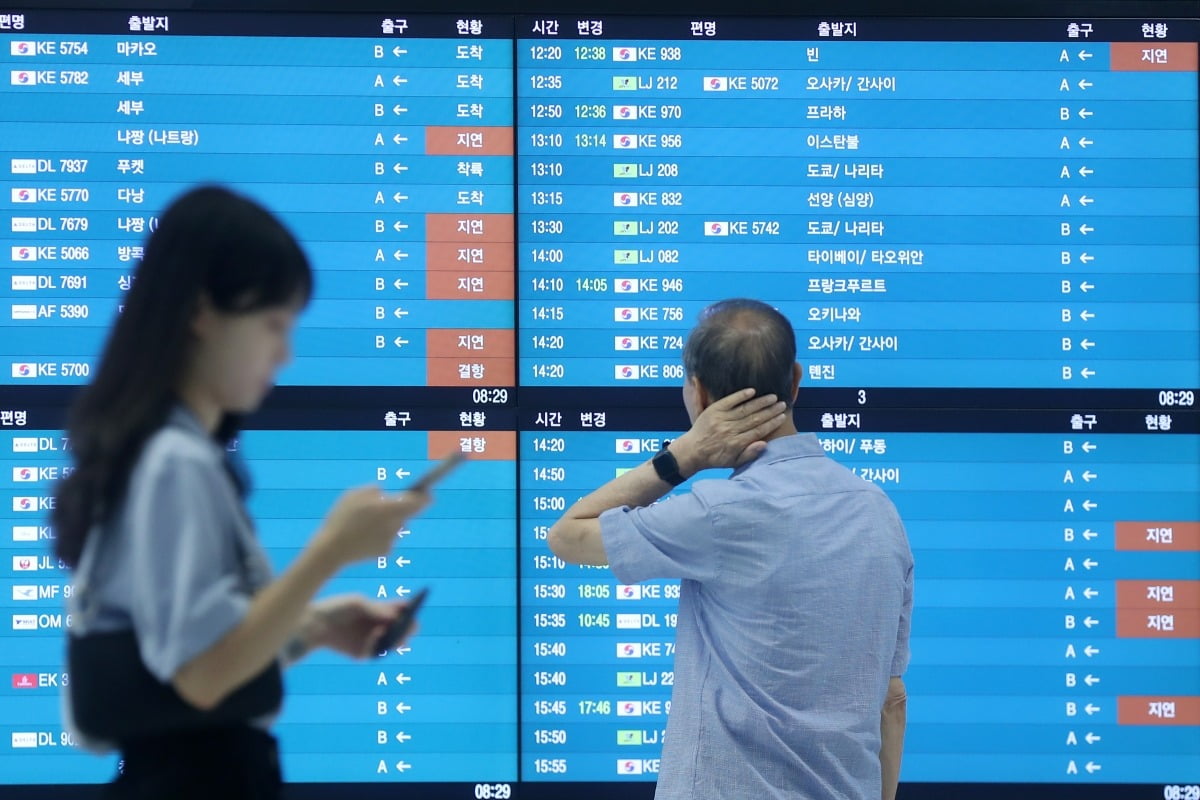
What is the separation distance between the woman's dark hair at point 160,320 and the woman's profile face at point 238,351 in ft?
0.04

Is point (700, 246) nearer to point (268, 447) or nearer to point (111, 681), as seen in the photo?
point (268, 447)

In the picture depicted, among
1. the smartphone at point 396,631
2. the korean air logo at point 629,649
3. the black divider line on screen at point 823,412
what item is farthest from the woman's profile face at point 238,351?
the korean air logo at point 629,649

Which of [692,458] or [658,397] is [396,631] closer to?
[692,458]

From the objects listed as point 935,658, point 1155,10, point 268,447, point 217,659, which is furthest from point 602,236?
point 217,659

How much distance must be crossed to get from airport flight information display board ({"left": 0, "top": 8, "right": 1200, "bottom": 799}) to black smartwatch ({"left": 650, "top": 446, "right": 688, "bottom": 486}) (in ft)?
2.07

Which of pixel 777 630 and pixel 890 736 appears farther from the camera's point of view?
pixel 890 736

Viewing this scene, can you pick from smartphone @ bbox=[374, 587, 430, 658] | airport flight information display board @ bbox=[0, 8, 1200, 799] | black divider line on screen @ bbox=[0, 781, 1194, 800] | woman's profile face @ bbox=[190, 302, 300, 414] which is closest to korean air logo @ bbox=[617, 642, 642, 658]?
airport flight information display board @ bbox=[0, 8, 1200, 799]

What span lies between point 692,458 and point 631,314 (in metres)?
0.74

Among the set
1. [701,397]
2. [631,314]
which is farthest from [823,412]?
[701,397]

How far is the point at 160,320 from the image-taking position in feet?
3.54

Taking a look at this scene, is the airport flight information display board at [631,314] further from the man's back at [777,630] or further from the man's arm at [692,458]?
the man's back at [777,630]

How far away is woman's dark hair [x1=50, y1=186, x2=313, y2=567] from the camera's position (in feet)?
3.49

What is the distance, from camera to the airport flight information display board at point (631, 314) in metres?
2.42

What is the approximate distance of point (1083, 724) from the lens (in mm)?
2439
